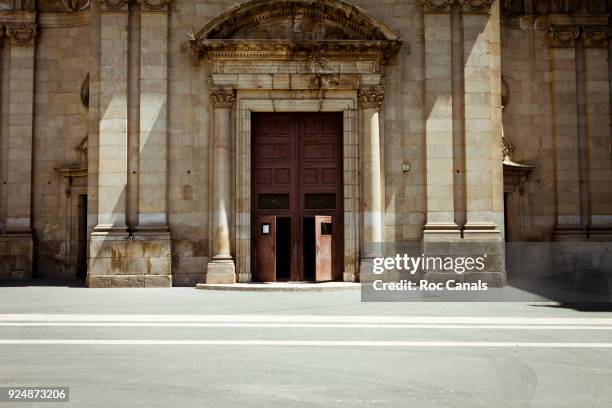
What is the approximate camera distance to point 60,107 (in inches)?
1038

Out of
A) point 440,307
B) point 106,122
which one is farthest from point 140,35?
point 440,307

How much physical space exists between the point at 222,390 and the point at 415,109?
16762 millimetres

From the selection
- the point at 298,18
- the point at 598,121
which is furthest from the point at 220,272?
the point at 598,121

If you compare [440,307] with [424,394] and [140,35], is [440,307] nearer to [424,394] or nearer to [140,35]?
[424,394]

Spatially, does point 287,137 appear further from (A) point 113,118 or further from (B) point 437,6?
(B) point 437,6

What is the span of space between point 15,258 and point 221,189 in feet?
30.2

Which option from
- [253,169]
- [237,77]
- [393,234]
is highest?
[237,77]

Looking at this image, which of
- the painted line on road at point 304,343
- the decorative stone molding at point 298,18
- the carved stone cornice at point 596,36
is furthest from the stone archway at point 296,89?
the painted line on road at point 304,343

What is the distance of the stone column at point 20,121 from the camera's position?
84.8 ft

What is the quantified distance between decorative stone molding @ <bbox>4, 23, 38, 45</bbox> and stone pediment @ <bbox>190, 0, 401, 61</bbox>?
26.3 feet

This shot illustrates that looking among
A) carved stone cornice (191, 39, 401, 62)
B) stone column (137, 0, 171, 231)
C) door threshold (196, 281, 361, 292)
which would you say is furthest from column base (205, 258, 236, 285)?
carved stone cornice (191, 39, 401, 62)

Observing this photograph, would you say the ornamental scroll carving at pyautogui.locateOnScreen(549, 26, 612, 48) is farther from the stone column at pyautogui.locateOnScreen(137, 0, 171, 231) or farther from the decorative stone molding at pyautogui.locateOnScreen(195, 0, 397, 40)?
the stone column at pyautogui.locateOnScreen(137, 0, 171, 231)

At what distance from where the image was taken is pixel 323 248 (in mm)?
Result: 22859

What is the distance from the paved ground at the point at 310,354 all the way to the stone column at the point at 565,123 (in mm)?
11754
